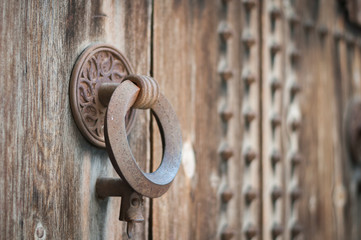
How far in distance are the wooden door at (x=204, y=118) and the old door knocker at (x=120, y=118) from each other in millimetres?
18

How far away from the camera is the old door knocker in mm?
594

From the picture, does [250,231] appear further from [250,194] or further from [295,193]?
[295,193]

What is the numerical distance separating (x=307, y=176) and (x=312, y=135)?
0.10 metres

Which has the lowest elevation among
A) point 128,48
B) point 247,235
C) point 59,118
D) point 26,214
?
point 247,235

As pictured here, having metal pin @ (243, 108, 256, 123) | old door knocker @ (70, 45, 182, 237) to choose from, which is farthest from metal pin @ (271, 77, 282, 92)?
old door knocker @ (70, 45, 182, 237)

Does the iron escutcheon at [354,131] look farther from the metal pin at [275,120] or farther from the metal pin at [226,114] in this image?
the metal pin at [226,114]

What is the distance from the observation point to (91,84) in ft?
2.24

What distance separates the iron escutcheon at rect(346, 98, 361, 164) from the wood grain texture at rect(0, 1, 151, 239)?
77 centimetres

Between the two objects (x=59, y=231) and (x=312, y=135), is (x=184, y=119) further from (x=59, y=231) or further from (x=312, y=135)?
(x=312, y=135)

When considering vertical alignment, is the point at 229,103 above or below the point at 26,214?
above

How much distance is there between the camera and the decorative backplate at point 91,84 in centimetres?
66

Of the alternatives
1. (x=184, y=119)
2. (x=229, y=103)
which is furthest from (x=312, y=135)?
(x=184, y=119)

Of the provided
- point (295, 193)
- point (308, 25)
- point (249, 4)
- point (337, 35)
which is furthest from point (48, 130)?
point (337, 35)

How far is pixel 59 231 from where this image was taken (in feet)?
2.10
